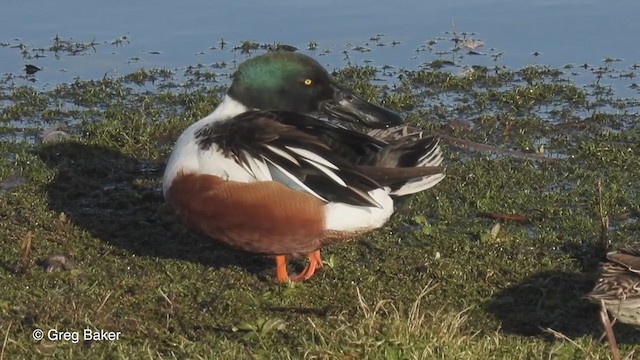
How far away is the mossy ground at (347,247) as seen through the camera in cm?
461

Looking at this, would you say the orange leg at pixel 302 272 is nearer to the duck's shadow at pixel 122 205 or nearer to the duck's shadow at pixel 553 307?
the duck's shadow at pixel 122 205

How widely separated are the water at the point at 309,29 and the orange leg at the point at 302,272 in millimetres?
3988

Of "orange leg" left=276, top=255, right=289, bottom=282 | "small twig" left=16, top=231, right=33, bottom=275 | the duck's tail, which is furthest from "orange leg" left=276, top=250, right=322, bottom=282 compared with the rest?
"small twig" left=16, top=231, right=33, bottom=275

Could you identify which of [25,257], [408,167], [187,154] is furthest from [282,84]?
[25,257]

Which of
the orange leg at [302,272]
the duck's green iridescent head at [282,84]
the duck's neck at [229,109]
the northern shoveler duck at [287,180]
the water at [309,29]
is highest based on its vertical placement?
the duck's green iridescent head at [282,84]

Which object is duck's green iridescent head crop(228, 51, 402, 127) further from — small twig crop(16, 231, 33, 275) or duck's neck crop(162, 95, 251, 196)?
small twig crop(16, 231, 33, 275)

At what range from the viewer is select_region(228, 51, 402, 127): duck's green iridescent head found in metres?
5.88

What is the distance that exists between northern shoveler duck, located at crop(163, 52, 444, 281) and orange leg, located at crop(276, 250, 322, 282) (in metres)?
0.01

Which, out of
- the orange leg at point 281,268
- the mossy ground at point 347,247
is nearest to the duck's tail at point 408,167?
the mossy ground at point 347,247

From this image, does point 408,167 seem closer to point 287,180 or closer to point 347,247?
point 287,180

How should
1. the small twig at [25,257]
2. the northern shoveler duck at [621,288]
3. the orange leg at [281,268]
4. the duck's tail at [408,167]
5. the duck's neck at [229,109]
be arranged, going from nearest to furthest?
the northern shoveler duck at [621,288]
the duck's tail at [408,167]
the small twig at [25,257]
the orange leg at [281,268]
the duck's neck at [229,109]

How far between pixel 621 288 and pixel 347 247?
1.55 meters

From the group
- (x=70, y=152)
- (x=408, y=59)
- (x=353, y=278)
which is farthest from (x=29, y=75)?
(x=353, y=278)

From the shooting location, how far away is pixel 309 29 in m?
10.4
